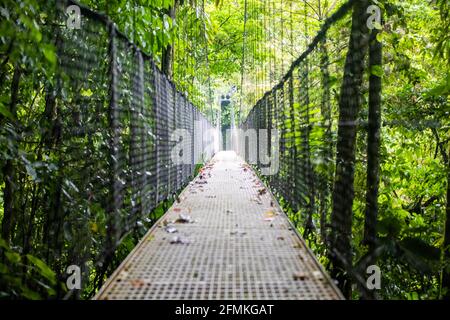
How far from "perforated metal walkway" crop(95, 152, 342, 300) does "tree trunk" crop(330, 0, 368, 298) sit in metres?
0.13

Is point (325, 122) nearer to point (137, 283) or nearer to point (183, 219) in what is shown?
point (183, 219)

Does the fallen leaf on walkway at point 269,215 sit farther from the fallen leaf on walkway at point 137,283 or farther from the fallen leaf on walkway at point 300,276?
the fallen leaf on walkway at point 137,283

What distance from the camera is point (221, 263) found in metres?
1.73

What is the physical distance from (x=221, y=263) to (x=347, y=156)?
80 centimetres

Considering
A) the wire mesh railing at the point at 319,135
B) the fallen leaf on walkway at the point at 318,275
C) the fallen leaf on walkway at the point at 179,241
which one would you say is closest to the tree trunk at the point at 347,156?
the wire mesh railing at the point at 319,135

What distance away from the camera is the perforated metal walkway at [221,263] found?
1396mm

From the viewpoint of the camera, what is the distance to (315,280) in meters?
1.50

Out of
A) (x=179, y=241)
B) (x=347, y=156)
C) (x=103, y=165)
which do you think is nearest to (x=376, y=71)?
(x=347, y=156)

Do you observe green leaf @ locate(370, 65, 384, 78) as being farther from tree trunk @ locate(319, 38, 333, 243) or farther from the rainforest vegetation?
tree trunk @ locate(319, 38, 333, 243)

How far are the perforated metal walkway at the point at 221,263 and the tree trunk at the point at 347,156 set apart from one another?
0.13m

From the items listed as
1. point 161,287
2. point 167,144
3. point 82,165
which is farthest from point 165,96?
point 161,287

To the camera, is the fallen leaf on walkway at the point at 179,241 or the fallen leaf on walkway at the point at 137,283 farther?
the fallen leaf on walkway at the point at 179,241

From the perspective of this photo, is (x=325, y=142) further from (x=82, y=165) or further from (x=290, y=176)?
(x=82, y=165)
